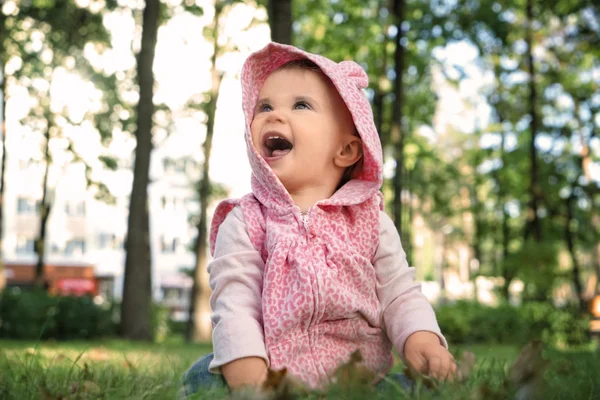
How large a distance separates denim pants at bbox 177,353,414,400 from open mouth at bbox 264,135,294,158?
2.79 ft

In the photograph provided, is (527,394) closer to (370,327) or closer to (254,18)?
(370,327)

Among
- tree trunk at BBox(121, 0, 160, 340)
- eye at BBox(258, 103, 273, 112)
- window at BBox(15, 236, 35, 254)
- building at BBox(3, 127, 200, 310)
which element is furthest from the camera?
window at BBox(15, 236, 35, 254)

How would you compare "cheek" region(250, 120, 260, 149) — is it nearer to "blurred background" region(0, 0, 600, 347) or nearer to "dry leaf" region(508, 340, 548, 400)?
"dry leaf" region(508, 340, 548, 400)

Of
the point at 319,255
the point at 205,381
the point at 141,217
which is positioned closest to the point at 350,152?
the point at 319,255

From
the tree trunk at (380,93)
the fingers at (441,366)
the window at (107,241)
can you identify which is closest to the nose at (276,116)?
the fingers at (441,366)

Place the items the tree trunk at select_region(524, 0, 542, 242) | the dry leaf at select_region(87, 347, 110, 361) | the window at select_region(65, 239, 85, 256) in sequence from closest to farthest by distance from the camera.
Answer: the dry leaf at select_region(87, 347, 110, 361), the tree trunk at select_region(524, 0, 542, 242), the window at select_region(65, 239, 85, 256)

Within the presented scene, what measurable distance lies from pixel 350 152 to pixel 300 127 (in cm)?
29

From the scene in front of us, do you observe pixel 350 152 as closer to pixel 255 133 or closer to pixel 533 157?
pixel 255 133

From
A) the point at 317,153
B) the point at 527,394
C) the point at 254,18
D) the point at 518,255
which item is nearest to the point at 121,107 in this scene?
the point at 254,18

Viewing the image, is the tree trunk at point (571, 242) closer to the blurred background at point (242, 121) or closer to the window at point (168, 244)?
the blurred background at point (242, 121)

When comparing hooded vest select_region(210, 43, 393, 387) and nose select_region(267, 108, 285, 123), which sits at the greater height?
nose select_region(267, 108, 285, 123)

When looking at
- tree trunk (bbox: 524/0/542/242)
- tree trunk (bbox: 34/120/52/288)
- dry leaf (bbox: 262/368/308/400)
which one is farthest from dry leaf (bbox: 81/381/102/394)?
tree trunk (bbox: 34/120/52/288)

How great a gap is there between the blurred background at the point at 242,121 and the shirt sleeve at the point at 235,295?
31.2 ft

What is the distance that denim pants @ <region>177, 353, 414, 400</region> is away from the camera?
236 cm
